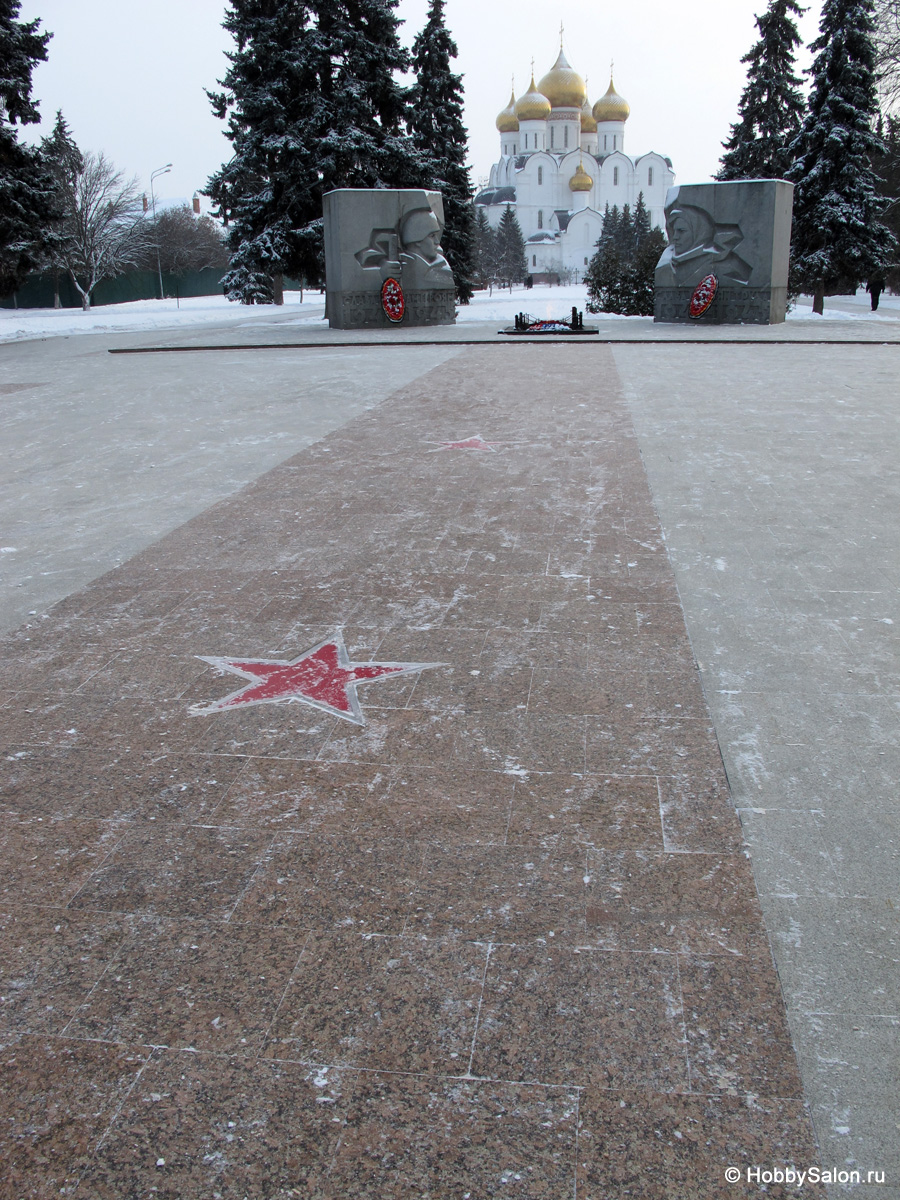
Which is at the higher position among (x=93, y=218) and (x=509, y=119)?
(x=509, y=119)

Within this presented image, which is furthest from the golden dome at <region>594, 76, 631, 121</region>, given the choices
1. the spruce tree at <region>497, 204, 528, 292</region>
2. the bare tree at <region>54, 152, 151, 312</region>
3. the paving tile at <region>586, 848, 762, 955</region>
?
the paving tile at <region>586, 848, 762, 955</region>

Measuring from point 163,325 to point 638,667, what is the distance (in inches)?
1165

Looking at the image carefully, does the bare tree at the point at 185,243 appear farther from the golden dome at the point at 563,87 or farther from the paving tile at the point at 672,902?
the paving tile at the point at 672,902

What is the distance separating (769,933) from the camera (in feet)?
8.26

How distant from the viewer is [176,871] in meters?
2.85

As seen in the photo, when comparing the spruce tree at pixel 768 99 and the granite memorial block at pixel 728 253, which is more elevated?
the spruce tree at pixel 768 99

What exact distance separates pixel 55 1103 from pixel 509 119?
4172 inches

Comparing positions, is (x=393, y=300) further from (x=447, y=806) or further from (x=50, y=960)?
(x=50, y=960)

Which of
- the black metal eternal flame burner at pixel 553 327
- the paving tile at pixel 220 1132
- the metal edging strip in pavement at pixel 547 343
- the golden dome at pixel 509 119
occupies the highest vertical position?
the golden dome at pixel 509 119

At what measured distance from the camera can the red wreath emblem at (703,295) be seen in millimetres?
21688

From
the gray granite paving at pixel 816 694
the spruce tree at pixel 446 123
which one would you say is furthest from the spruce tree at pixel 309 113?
the gray granite paving at pixel 816 694

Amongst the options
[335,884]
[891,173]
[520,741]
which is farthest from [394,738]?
[891,173]

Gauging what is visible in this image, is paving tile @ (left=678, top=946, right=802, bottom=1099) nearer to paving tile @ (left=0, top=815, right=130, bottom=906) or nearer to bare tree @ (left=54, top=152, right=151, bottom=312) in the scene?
paving tile @ (left=0, top=815, right=130, bottom=906)

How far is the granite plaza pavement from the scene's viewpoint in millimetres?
1986
